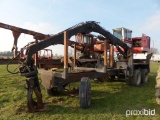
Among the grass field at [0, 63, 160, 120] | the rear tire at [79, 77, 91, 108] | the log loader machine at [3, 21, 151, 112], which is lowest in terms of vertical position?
the grass field at [0, 63, 160, 120]

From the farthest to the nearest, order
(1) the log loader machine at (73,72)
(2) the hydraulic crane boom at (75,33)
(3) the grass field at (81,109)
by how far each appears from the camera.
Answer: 1. (2) the hydraulic crane boom at (75,33)
2. (1) the log loader machine at (73,72)
3. (3) the grass field at (81,109)

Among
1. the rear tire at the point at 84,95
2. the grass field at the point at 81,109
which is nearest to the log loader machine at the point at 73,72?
the rear tire at the point at 84,95

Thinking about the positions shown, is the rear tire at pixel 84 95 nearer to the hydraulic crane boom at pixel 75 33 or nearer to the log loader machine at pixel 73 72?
the log loader machine at pixel 73 72

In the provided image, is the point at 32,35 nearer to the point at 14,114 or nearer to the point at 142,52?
the point at 14,114

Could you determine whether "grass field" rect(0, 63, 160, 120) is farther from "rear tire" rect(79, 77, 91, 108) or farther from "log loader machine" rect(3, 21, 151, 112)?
"log loader machine" rect(3, 21, 151, 112)

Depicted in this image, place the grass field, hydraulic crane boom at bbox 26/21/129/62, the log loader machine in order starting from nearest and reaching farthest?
the grass field → the log loader machine → hydraulic crane boom at bbox 26/21/129/62

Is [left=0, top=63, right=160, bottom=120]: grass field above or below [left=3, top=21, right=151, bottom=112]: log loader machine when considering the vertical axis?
below

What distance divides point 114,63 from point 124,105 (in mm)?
3606

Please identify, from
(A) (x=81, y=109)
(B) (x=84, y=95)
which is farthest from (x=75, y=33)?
(A) (x=81, y=109)

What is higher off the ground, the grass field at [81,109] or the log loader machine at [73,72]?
the log loader machine at [73,72]

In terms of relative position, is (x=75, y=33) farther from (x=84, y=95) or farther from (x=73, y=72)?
(x=84, y=95)

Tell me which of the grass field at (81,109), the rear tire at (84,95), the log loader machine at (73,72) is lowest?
the grass field at (81,109)

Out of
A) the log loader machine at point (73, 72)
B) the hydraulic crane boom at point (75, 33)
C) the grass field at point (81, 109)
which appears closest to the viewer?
the grass field at point (81, 109)

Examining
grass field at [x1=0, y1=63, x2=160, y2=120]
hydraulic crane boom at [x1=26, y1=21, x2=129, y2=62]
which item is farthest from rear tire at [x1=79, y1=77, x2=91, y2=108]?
hydraulic crane boom at [x1=26, y1=21, x2=129, y2=62]
